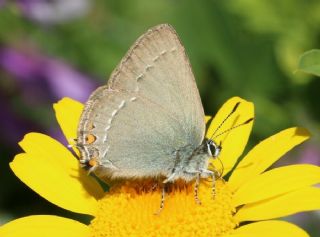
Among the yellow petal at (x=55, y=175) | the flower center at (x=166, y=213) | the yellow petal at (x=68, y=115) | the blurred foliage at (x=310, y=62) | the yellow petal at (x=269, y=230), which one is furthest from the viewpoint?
the yellow petal at (x=68, y=115)

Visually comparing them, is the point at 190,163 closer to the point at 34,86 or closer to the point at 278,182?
the point at 278,182

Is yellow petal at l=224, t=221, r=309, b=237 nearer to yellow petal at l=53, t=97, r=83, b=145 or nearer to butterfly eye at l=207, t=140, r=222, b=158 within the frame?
butterfly eye at l=207, t=140, r=222, b=158

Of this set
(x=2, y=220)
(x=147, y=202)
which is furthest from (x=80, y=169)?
(x=2, y=220)

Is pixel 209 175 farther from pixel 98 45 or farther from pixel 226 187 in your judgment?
pixel 98 45

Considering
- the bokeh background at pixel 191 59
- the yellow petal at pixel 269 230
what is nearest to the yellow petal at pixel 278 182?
the yellow petal at pixel 269 230

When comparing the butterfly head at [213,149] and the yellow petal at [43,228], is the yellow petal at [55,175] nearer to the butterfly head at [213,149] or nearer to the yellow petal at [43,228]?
the yellow petal at [43,228]

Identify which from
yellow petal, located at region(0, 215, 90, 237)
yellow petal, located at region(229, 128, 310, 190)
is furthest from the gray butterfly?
yellow petal, located at region(0, 215, 90, 237)
